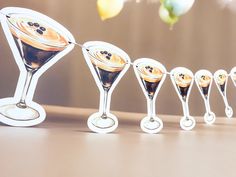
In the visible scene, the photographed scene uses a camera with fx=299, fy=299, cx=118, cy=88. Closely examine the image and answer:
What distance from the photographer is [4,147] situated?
711mm

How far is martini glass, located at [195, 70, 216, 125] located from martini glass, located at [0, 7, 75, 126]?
0.61 meters

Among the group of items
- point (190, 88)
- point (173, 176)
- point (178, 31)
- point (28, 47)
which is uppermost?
point (178, 31)

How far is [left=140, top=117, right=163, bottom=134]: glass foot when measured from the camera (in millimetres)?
993

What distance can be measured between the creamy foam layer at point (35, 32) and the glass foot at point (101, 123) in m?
0.23

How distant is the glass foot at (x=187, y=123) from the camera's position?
1.10 m

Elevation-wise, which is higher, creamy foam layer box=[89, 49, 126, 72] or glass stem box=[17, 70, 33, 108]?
creamy foam layer box=[89, 49, 126, 72]

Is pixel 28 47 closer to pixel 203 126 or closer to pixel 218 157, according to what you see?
pixel 218 157

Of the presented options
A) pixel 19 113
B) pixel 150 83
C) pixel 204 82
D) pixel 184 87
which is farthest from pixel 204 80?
pixel 19 113

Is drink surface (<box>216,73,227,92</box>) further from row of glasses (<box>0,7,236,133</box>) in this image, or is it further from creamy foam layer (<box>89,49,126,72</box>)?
creamy foam layer (<box>89,49,126,72</box>)

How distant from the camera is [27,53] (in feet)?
2.65

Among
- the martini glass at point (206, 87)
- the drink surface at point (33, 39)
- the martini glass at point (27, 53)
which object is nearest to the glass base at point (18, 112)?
the martini glass at point (27, 53)

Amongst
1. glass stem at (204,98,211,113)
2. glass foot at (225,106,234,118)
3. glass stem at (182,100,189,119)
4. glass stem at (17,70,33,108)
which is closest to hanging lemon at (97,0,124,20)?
glass stem at (17,70,33,108)

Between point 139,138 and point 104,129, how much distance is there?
117mm

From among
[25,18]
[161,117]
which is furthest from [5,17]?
[161,117]
